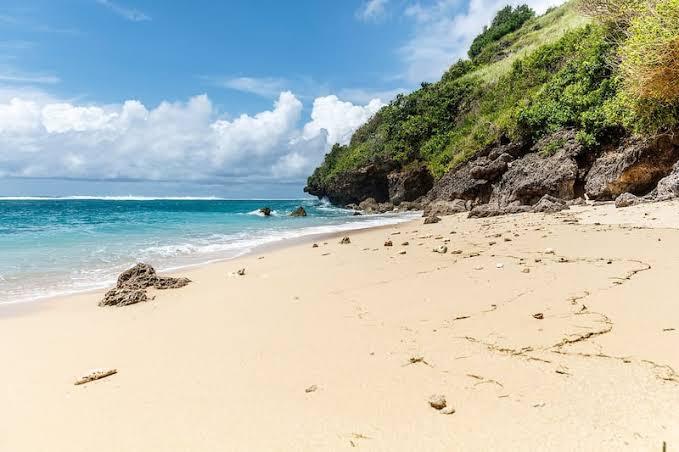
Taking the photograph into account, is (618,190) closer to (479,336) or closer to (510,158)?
(510,158)

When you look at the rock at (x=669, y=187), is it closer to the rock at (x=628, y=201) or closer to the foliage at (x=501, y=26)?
the rock at (x=628, y=201)

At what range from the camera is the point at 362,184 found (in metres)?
41.4

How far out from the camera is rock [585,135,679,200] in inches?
610

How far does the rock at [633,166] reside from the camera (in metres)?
15.5

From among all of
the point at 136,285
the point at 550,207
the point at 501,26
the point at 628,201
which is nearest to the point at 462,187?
the point at 550,207

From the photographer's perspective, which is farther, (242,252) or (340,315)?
(242,252)

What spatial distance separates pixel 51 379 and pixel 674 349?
5.08m

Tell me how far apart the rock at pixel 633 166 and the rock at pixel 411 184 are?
52.3 feet

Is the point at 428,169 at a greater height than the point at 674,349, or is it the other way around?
the point at 428,169

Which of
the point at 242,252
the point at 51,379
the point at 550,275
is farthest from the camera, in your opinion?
the point at 242,252

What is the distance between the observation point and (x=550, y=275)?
17.9 feet

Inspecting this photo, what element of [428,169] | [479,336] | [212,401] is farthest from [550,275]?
[428,169]

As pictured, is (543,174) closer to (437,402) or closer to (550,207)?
(550,207)

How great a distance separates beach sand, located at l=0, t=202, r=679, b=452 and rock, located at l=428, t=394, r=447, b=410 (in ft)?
0.13
